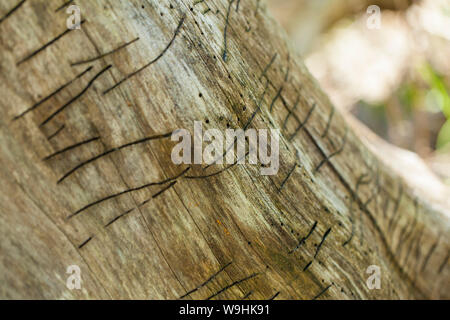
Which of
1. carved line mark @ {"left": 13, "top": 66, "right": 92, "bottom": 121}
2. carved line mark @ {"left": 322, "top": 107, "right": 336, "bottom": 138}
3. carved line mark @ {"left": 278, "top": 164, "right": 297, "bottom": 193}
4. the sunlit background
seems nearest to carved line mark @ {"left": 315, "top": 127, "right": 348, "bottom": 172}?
carved line mark @ {"left": 322, "top": 107, "right": 336, "bottom": 138}

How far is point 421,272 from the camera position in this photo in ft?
4.76

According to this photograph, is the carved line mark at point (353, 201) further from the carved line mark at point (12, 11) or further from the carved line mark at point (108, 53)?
the carved line mark at point (12, 11)

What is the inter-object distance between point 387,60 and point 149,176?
364 centimetres

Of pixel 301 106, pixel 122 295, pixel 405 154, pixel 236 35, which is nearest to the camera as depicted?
pixel 122 295

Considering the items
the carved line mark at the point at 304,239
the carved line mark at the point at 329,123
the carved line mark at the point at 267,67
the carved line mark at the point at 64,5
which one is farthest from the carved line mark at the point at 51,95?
the carved line mark at the point at 329,123

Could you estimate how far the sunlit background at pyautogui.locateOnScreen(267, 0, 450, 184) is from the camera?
10.3ft

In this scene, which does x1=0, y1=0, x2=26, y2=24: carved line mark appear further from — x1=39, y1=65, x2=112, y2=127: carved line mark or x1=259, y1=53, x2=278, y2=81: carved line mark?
x1=259, y1=53, x2=278, y2=81: carved line mark

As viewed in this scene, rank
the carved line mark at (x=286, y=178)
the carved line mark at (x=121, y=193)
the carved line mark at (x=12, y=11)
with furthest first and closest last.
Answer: the carved line mark at (x=286, y=178), the carved line mark at (x=121, y=193), the carved line mark at (x=12, y=11)

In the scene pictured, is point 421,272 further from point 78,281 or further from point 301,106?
point 78,281

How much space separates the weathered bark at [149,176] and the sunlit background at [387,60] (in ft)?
7.12

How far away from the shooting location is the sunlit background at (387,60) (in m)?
3.13

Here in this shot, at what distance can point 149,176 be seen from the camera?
2.74 ft
